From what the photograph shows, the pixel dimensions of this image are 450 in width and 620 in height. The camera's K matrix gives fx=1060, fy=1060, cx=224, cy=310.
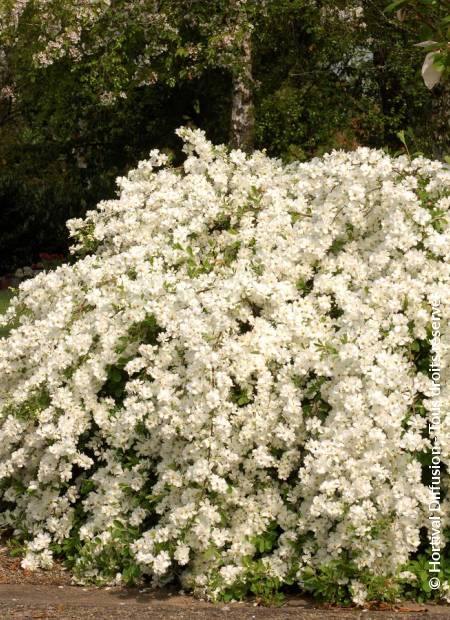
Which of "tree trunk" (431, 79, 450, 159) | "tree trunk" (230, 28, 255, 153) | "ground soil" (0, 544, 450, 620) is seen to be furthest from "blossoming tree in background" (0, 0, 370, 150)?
"ground soil" (0, 544, 450, 620)

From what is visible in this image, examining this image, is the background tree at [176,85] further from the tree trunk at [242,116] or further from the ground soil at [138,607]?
the ground soil at [138,607]

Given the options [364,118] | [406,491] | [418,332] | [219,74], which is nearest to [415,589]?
[406,491]

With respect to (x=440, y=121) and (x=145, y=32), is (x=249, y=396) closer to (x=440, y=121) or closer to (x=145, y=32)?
(x=440, y=121)

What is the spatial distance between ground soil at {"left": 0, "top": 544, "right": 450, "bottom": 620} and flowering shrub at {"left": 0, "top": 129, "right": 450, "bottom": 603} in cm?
10

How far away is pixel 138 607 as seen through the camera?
5125mm

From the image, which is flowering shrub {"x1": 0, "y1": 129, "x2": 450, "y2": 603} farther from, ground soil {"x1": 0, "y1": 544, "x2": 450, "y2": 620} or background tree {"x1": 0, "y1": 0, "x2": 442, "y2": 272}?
background tree {"x1": 0, "y1": 0, "x2": 442, "y2": 272}

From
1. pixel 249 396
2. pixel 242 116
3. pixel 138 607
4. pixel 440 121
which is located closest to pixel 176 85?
pixel 242 116

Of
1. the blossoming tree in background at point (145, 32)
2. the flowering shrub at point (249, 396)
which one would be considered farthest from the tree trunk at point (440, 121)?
the flowering shrub at point (249, 396)

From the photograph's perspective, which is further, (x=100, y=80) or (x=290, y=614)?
(x=100, y=80)

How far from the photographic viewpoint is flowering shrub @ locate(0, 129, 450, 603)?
16.8ft

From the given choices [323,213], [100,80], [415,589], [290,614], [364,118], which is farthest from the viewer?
[364,118]

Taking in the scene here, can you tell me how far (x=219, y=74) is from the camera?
20.8 meters

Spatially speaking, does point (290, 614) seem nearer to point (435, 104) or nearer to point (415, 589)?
point (415, 589)

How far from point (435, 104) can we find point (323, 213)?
286 inches
